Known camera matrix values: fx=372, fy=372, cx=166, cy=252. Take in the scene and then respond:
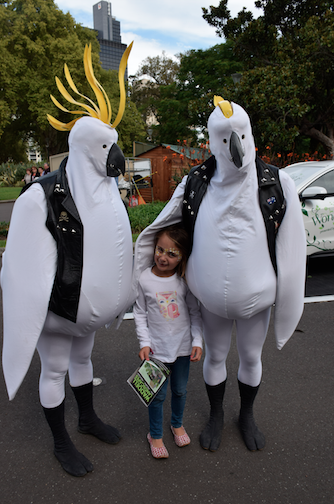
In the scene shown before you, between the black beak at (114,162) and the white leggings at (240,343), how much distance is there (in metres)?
0.92

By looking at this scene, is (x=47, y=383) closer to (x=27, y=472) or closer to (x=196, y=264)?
(x=27, y=472)

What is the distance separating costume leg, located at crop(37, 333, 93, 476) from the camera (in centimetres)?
201

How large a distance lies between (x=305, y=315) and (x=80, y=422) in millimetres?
2796

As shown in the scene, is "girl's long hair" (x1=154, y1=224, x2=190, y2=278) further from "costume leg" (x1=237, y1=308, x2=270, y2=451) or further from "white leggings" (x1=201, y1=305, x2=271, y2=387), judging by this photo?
"costume leg" (x1=237, y1=308, x2=270, y2=451)

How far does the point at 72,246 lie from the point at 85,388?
1.07m

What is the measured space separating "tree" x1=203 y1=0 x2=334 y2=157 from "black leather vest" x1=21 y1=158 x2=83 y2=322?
9.68 m

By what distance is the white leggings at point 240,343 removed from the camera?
6.91ft

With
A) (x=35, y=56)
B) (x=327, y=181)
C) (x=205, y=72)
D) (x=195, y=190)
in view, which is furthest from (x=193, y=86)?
(x=195, y=190)

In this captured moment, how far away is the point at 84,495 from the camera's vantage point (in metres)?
1.99

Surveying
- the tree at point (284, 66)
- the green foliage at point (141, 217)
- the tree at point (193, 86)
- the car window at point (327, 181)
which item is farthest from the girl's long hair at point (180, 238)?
the tree at point (193, 86)

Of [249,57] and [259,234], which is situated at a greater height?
[249,57]

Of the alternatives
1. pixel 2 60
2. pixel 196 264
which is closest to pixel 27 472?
pixel 196 264

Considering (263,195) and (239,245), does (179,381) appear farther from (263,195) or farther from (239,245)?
(263,195)

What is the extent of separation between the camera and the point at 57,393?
210 centimetres
